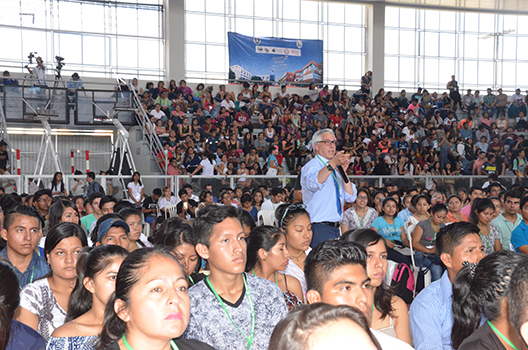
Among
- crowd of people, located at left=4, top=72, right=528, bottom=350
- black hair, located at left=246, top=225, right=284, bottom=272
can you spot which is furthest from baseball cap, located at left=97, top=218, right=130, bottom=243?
black hair, located at left=246, top=225, right=284, bottom=272

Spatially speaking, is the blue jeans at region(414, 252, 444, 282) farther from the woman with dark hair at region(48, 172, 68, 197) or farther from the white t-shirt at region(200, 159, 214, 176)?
the white t-shirt at region(200, 159, 214, 176)

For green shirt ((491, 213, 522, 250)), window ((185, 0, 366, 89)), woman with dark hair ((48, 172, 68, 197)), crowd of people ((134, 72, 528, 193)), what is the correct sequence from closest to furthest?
green shirt ((491, 213, 522, 250)), woman with dark hair ((48, 172, 68, 197)), crowd of people ((134, 72, 528, 193)), window ((185, 0, 366, 89))

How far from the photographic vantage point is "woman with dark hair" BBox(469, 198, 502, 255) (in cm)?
607

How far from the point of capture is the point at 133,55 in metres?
19.4

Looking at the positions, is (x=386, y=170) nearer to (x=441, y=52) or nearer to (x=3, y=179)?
(x=3, y=179)

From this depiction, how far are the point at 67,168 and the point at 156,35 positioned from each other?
20.1ft

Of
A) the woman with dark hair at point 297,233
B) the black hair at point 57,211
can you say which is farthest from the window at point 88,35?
the woman with dark hair at point 297,233

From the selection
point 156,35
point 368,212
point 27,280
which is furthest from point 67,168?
point 27,280

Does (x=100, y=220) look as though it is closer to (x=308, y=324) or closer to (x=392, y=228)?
(x=308, y=324)

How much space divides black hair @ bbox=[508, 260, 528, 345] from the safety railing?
26.0 ft

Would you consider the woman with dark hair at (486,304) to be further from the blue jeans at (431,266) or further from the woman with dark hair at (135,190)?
the woman with dark hair at (135,190)

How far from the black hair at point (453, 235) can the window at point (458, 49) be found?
65.2 feet

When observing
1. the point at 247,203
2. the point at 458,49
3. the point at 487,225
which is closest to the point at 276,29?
the point at 458,49

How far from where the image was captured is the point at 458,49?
76.3ft
